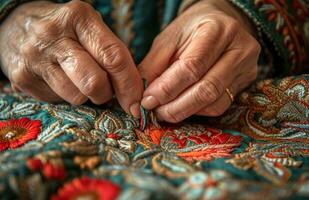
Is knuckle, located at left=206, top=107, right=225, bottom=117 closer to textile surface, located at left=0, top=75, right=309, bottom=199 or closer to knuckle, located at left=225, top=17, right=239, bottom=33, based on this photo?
textile surface, located at left=0, top=75, right=309, bottom=199

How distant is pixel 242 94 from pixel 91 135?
27cm

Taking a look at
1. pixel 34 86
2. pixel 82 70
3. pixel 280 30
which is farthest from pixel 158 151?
pixel 280 30

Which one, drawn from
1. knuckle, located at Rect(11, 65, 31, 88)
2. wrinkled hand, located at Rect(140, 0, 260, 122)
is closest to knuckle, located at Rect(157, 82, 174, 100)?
wrinkled hand, located at Rect(140, 0, 260, 122)

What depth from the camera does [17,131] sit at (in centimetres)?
50

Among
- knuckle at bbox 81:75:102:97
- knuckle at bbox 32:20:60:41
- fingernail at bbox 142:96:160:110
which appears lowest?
fingernail at bbox 142:96:160:110

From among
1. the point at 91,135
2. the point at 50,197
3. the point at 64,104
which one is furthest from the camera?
the point at 64,104

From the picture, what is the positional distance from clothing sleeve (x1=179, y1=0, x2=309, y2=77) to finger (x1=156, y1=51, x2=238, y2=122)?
0.16 metres

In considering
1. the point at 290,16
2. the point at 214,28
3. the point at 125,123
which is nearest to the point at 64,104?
the point at 125,123

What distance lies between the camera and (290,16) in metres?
0.68

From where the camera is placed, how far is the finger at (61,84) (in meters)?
0.56

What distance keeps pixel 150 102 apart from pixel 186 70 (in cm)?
7

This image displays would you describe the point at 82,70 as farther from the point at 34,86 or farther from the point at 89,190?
the point at 89,190

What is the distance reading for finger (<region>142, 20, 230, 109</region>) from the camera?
1.75 ft

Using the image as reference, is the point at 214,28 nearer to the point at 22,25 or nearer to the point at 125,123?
the point at 125,123
